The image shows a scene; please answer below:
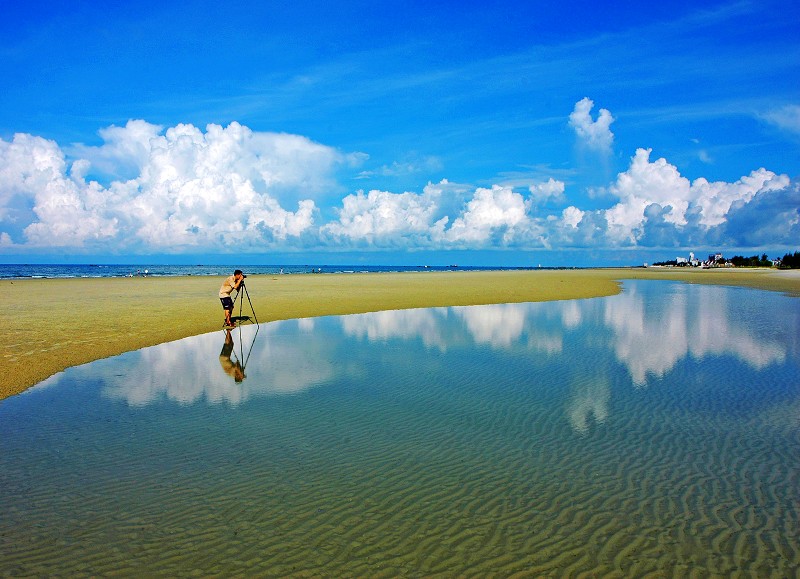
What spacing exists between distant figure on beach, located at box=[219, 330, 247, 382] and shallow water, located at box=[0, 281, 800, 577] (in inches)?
5.9

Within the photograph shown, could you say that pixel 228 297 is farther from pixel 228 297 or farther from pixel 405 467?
pixel 405 467

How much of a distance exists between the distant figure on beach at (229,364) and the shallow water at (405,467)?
15cm

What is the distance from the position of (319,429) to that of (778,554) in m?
7.36

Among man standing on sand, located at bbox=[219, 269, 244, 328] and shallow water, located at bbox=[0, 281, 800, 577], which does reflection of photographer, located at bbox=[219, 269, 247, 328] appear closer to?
man standing on sand, located at bbox=[219, 269, 244, 328]

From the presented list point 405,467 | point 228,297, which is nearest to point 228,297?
point 228,297

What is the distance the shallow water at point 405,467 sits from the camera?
596 centimetres

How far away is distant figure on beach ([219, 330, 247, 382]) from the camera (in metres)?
14.6

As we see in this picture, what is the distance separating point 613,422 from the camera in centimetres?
1060

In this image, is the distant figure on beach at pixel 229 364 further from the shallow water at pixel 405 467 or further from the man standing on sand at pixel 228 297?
the man standing on sand at pixel 228 297

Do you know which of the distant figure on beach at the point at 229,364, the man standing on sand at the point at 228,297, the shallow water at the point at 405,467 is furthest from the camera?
the man standing on sand at the point at 228,297

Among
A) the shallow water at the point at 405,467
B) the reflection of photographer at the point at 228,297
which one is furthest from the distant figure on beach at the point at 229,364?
the reflection of photographer at the point at 228,297

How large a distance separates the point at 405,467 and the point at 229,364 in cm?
966

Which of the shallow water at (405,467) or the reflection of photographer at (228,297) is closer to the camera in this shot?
the shallow water at (405,467)

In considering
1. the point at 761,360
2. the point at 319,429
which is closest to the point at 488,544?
the point at 319,429
